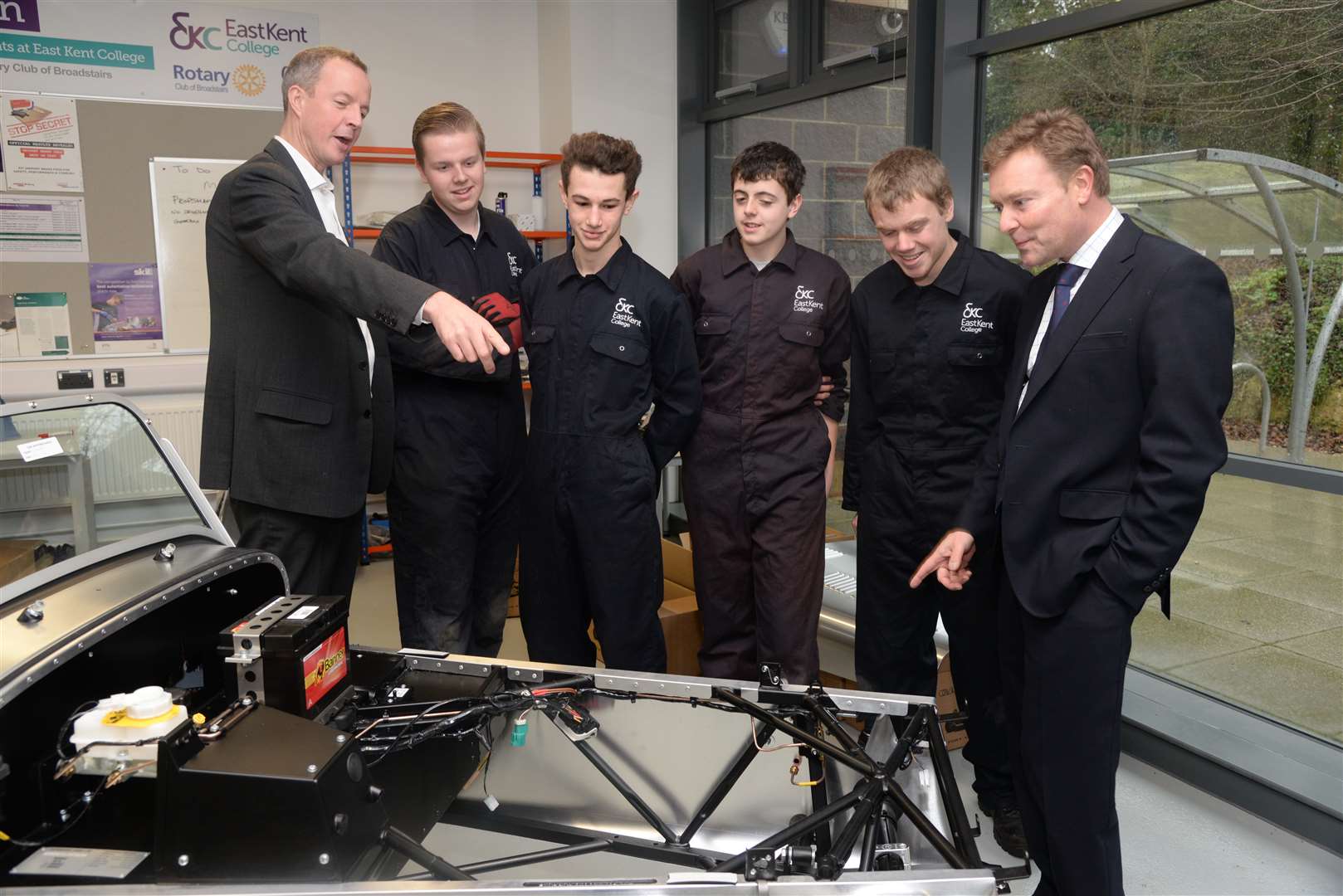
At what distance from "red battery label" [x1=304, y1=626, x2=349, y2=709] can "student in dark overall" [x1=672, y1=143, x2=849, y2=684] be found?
126 cm

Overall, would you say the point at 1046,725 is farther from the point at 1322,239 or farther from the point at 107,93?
the point at 107,93

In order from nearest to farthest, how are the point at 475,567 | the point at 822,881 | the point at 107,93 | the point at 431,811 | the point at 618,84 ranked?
the point at 822,881 < the point at 431,811 < the point at 475,567 < the point at 107,93 < the point at 618,84

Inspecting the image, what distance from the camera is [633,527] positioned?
252cm

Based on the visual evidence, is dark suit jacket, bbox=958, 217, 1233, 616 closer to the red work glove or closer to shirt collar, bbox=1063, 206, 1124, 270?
shirt collar, bbox=1063, 206, 1124, 270

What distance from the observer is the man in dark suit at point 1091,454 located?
162 centimetres

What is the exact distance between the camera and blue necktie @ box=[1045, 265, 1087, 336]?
184 cm

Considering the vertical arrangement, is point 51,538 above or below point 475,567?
above

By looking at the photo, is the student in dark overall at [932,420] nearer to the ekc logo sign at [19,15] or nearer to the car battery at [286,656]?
the car battery at [286,656]

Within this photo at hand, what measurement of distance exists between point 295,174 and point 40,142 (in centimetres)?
301

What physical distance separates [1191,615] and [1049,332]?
5.25 feet

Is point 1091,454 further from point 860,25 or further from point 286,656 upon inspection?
point 860,25

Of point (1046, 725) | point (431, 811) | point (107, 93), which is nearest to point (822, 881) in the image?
point (431, 811)

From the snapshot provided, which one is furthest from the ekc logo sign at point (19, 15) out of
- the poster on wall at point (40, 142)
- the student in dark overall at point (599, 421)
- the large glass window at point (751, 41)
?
the student in dark overall at point (599, 421)

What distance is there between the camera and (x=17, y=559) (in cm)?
151
